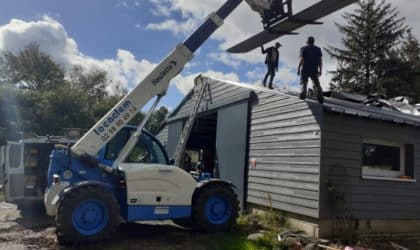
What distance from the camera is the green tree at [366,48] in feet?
103

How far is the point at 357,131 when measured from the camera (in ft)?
31.1

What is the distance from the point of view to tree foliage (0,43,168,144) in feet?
95.7

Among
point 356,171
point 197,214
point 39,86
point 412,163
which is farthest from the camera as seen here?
point 39,86

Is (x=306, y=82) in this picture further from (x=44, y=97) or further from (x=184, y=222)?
(x=44, y=97)

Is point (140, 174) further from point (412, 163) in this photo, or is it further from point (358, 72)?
point (358, 72)

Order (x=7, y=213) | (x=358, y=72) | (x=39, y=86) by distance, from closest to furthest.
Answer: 1. (x=7, y=213)
2. (x=358, y=72)
3. (x=39, y=86)

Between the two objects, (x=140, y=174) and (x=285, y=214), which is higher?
(x=140, y=174)

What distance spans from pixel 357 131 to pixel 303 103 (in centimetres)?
142

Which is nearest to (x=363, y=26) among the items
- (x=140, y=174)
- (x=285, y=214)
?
(x=285, y=214)

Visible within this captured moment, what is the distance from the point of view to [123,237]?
27.5ft

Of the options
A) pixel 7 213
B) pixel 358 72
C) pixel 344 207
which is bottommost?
pixel 7 213

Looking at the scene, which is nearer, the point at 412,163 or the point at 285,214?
the point at 285,214

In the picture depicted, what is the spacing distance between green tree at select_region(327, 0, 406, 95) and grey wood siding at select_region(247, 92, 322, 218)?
72.7ft

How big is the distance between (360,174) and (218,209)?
11.2 ft
